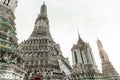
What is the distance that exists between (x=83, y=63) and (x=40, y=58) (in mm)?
12961

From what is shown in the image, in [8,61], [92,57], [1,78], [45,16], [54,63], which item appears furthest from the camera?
[45,16]

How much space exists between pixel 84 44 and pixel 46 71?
17100 millimetres

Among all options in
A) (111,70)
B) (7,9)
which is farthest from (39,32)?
(7,9)

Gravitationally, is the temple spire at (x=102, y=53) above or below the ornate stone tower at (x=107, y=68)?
above

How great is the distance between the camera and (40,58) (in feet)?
134

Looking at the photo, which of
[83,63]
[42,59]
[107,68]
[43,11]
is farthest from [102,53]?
[43,11]

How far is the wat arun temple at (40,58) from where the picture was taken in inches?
623

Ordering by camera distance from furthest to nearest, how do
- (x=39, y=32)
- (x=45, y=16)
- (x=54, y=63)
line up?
(x=45, y=16)
(x=39, y=32)
(x=54, y=63)

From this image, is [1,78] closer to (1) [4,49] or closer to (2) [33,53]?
(1) [4,49]

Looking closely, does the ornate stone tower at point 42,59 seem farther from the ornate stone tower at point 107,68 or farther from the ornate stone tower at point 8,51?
the ornate stone tower at point 8,51

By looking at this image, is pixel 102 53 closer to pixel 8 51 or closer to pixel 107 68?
pixel 107 68

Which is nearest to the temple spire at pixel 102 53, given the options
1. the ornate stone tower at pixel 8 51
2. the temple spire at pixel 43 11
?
the temple spire at pixel 43 11

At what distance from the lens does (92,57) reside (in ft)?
145

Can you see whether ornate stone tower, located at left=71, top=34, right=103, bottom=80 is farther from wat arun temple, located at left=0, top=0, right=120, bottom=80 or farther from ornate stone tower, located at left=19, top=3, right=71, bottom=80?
ornate stone tower, located at left=19, top=3, right=71, bottom=80
